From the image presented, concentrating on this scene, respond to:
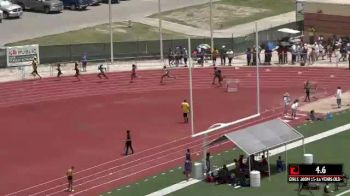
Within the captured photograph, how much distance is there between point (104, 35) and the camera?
7050cm

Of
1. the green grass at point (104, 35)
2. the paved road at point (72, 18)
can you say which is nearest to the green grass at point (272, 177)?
the green grass at point (104, 35)

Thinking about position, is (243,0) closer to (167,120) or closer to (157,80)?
(157,80)

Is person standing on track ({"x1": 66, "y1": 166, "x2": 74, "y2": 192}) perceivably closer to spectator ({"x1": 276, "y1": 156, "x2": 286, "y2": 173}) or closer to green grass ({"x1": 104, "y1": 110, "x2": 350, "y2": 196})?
green grass ({"x1": 104, "y1": 110, "x2": 350, "y2": 196})

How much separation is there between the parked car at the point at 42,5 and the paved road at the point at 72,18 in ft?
1.68

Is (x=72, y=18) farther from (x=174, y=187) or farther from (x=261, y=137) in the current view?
(x=174, y=187)

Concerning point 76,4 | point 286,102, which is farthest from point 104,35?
point 286,102

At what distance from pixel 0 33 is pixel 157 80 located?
1771cm

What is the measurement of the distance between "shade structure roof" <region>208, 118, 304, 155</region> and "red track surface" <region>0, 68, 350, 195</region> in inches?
166

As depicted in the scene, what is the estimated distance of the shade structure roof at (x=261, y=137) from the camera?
36.2 m

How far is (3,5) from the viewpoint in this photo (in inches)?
2933

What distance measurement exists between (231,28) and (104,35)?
34.7 ft

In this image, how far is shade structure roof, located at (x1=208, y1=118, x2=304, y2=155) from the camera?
1424 inches

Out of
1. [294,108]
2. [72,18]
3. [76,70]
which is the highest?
[72,18]
